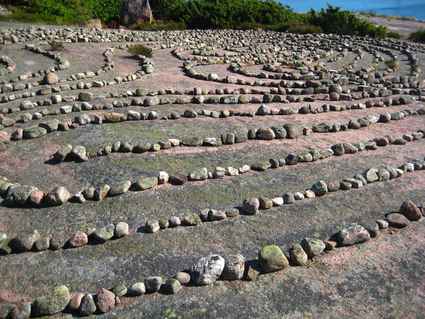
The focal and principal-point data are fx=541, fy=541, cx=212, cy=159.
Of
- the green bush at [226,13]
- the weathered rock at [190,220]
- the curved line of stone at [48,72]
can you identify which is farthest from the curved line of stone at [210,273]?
the green bush at [226,13]

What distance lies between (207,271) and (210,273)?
0.03 m

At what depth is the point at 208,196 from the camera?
6430 mm

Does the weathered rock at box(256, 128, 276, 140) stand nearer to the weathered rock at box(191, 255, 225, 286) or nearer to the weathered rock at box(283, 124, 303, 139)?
the weathered rock at box(283, 124, 303, 139)

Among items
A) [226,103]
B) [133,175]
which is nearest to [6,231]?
[133,175]

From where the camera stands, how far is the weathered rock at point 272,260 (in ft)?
16.1

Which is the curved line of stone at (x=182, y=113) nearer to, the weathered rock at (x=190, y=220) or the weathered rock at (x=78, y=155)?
the weathered rock at (x=78, y=155)

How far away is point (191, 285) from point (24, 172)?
3.31 metres

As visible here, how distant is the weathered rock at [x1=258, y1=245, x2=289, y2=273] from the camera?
492cm

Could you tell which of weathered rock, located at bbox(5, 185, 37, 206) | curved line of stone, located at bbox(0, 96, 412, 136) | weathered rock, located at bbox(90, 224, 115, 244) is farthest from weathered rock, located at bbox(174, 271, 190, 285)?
curved line of stone, located at bbox(0, 96, 412, 136)

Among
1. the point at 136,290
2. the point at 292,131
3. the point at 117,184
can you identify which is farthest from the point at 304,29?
the point at 136,290

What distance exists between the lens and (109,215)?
19.4ft

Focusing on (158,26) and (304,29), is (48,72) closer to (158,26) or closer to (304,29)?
(158,26)

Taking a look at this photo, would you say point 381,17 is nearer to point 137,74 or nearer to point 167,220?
point 137,74

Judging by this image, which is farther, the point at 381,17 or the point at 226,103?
the point at 381,17
